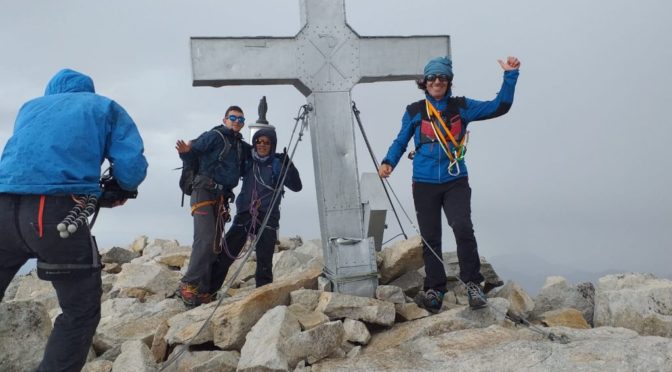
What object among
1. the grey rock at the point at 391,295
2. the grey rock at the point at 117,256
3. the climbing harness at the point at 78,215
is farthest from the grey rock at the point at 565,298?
the grey rock at the point at 117,256

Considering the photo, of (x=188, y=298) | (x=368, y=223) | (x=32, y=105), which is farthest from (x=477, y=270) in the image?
(x=32, y=105)

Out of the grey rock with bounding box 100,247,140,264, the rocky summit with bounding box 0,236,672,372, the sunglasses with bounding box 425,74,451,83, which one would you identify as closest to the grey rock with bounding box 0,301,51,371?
the rocky summit with bounding box 0,236,672,372

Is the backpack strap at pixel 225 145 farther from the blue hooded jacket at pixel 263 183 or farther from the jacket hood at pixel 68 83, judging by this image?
the jacket hood at pixel 68 83

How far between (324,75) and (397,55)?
936 millimetres

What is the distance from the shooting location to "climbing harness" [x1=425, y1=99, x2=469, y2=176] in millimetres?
5914

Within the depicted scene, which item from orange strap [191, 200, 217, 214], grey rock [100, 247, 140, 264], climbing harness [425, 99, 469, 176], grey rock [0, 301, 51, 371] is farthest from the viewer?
grey rock [100, 247, 140, 264]

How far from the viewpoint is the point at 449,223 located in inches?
234

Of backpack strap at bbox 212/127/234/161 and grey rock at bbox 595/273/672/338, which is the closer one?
grey rock at bbox 595/273/672/338

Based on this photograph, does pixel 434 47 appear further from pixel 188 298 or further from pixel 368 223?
pixel 188 298

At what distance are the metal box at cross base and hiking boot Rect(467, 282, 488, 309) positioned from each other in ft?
3.57

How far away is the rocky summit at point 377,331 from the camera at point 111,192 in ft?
4.71

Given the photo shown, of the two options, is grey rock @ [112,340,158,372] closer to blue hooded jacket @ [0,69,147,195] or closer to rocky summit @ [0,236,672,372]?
rocky summit @ [0,236,672,372]

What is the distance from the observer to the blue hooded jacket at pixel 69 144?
161 inches

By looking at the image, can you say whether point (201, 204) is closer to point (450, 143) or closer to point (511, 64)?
point (450, 143)
